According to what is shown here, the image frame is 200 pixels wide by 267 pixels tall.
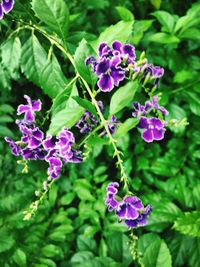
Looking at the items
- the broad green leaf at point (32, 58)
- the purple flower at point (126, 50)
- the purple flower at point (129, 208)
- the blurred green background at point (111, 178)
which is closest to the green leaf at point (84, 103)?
the purple flower at point (126, 50)

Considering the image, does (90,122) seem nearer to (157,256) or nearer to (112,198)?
(112,198)

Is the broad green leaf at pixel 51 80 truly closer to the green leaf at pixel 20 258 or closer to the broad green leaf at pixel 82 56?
the broad green leaf at pixel 82 56

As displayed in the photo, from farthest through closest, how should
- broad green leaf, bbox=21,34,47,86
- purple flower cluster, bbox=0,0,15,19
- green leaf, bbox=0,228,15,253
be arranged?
green leaf, bbox=0,228,15,253, broad green leaf, bbox=21,34,47,86, purple flower cluster, bbox=0,0,15,19

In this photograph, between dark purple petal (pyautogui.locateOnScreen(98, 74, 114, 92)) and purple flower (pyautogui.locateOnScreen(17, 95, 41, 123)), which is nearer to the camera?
dark purple petal (pyautogui.locateOnScreen(98, 74, 114, 92))

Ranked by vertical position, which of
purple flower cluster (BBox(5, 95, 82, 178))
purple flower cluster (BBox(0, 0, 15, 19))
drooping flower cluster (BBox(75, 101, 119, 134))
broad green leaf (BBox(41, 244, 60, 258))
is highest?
purple flower cluster (BBox(0, 0, 15, 19))

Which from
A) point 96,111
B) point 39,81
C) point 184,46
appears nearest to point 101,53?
point 96,111

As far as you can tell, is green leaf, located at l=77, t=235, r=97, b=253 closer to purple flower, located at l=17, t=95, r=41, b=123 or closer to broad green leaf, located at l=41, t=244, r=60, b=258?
broad green leaf, located at l=41, t=244, r=60, b=258

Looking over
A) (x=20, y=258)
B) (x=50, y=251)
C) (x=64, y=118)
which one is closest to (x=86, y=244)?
(x=50, y=251)

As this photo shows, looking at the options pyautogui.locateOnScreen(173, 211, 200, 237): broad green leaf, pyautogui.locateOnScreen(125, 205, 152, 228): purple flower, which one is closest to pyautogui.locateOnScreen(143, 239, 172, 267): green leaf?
pyautogui.locateOnScreen(173, 211, 200, 237): broad green leaf
